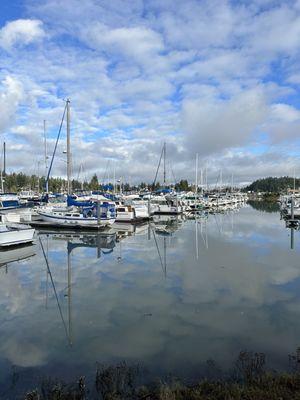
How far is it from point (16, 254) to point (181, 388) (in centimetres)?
1532

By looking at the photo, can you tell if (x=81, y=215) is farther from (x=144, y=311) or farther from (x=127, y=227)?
(x=144, y=311)

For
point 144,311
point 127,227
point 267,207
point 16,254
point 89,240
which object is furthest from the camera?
point 267,207

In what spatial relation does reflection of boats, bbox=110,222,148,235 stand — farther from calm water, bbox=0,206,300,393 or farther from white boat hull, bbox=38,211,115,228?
calm water, bbox=0,206,300,393

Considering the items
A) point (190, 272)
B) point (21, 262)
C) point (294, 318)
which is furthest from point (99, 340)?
point (21, 262)

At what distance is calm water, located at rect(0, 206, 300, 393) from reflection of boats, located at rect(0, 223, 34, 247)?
163cm

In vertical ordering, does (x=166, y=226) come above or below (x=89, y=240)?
below

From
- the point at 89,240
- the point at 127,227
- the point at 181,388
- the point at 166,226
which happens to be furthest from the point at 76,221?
the point at 181,388

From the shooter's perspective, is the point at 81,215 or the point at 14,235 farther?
the point at 81,215

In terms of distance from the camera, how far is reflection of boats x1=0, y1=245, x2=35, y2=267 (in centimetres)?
1757

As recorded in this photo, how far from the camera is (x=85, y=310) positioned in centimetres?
1030

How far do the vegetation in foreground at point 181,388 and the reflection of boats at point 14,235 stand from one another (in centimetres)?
1544

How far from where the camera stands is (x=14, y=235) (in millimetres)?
20875

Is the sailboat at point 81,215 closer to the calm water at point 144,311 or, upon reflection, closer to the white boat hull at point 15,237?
the white boat hull at point 15,237

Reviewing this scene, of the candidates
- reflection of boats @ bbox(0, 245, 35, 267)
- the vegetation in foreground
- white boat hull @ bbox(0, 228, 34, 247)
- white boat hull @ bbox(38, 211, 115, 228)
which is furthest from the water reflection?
the vegetation in foreground
